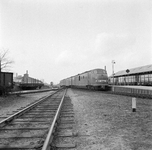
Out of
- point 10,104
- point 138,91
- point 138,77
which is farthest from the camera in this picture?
point 138,77

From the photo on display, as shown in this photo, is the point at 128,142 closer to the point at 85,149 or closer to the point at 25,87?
the point at 85,149

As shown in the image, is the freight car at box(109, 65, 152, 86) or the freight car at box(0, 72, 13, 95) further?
the freight car at box(109, 65, 152, 86)

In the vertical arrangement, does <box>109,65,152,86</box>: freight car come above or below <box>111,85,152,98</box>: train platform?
above

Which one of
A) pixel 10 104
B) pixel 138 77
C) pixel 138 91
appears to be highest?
pixel 138 77

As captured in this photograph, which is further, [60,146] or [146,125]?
[146,125]

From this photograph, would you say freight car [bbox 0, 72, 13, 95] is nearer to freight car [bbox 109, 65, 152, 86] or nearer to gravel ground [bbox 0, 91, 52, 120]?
gravel ground [bbox 0, 91, 52, 120]

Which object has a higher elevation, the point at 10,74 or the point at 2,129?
the point at 10,74

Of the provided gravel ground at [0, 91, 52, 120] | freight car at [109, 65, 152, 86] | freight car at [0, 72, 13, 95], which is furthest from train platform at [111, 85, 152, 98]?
freight car at [0, 72, 13, 95]

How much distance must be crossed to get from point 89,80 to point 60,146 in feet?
74.7

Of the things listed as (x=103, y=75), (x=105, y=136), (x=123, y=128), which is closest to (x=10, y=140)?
(x=105, y=136)

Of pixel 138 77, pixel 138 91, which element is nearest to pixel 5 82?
pixel 138 91

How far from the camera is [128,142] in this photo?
12.6 ft

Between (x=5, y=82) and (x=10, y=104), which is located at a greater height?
(x=5, y=82)

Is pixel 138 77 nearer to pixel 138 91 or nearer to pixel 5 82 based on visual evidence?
pixel 138 91
